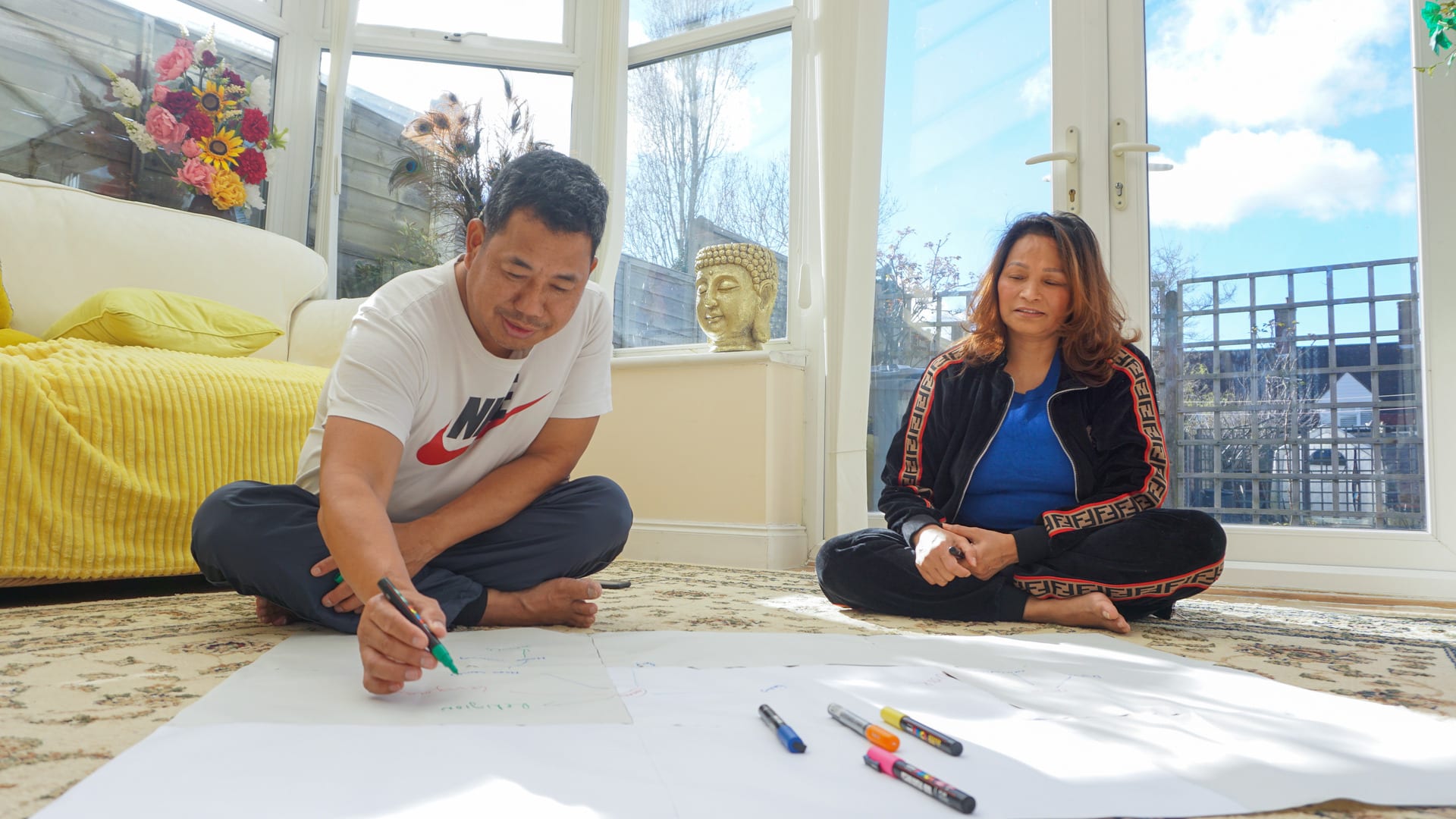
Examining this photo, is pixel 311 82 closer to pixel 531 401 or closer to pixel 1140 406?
pixel 531 401

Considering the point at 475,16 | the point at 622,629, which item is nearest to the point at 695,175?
the point at 475,16

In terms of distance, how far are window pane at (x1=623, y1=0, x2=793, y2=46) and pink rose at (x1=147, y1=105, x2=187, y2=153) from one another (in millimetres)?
1452

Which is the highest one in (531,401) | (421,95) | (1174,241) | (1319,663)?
(421,95)

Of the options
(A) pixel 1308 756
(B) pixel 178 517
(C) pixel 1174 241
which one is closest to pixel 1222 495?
(C) pixel 1174 241

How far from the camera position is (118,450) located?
1.64 meters

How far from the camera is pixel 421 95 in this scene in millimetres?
3271

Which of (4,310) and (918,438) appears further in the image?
(4,310)

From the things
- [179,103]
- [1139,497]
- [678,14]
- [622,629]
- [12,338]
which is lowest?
[622,629]

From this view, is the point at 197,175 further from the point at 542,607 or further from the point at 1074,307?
Result: the point at 1074,307

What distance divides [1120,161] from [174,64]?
2.70 m

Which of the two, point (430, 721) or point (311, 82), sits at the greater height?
point (311, 82)

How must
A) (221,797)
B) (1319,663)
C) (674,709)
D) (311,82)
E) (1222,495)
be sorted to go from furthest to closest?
(311,82) < (1222,495) < (1319,663) < (674,709) < (221,797)

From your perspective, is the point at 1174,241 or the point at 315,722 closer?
the point at 315,722

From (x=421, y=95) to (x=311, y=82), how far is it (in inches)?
14.8
